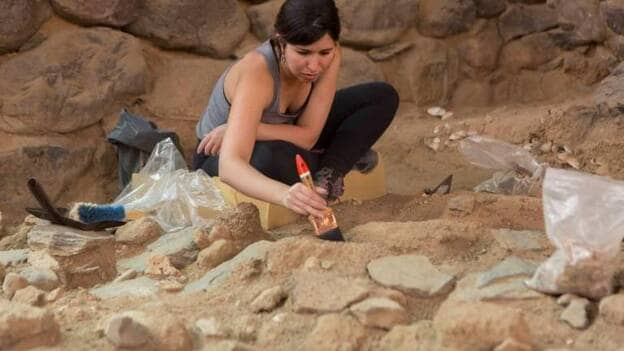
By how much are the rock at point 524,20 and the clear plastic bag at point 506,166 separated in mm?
962

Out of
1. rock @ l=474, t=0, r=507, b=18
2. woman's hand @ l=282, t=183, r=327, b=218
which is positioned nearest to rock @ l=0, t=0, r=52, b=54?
woman's hand @ l=282, t=183, r=327, b=218

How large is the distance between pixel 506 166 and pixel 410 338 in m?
1.54

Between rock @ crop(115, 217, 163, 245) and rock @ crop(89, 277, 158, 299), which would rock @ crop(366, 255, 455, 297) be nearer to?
rock @ crop(89, 277, 158, 299)

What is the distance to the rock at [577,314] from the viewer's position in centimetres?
190

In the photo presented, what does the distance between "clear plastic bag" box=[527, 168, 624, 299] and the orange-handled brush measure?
519mm

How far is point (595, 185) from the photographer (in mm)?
2186

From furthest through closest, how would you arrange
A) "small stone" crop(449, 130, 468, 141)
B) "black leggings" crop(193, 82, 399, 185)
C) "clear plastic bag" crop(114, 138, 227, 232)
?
"small stone" crop(449, 130, 468, 141) < "clear plastic bag" crop(114, 138, 227, 232) < "black leggings" crop(193, 82, 399, 185)

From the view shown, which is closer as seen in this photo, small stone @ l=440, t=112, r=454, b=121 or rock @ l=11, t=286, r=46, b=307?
rock @ l=11, t=286, r=46, b=307

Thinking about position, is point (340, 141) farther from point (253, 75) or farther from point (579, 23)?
point (579, 23)

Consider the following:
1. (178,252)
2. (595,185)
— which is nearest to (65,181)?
(178,252)

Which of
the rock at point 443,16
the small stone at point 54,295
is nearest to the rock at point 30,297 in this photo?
the small stone at point 54,295

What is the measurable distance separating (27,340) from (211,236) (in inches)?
29.4

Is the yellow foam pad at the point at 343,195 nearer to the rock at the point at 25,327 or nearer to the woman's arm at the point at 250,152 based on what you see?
the woman's arm at the point at 250,152

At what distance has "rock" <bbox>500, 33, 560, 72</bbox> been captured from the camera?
4.12m
